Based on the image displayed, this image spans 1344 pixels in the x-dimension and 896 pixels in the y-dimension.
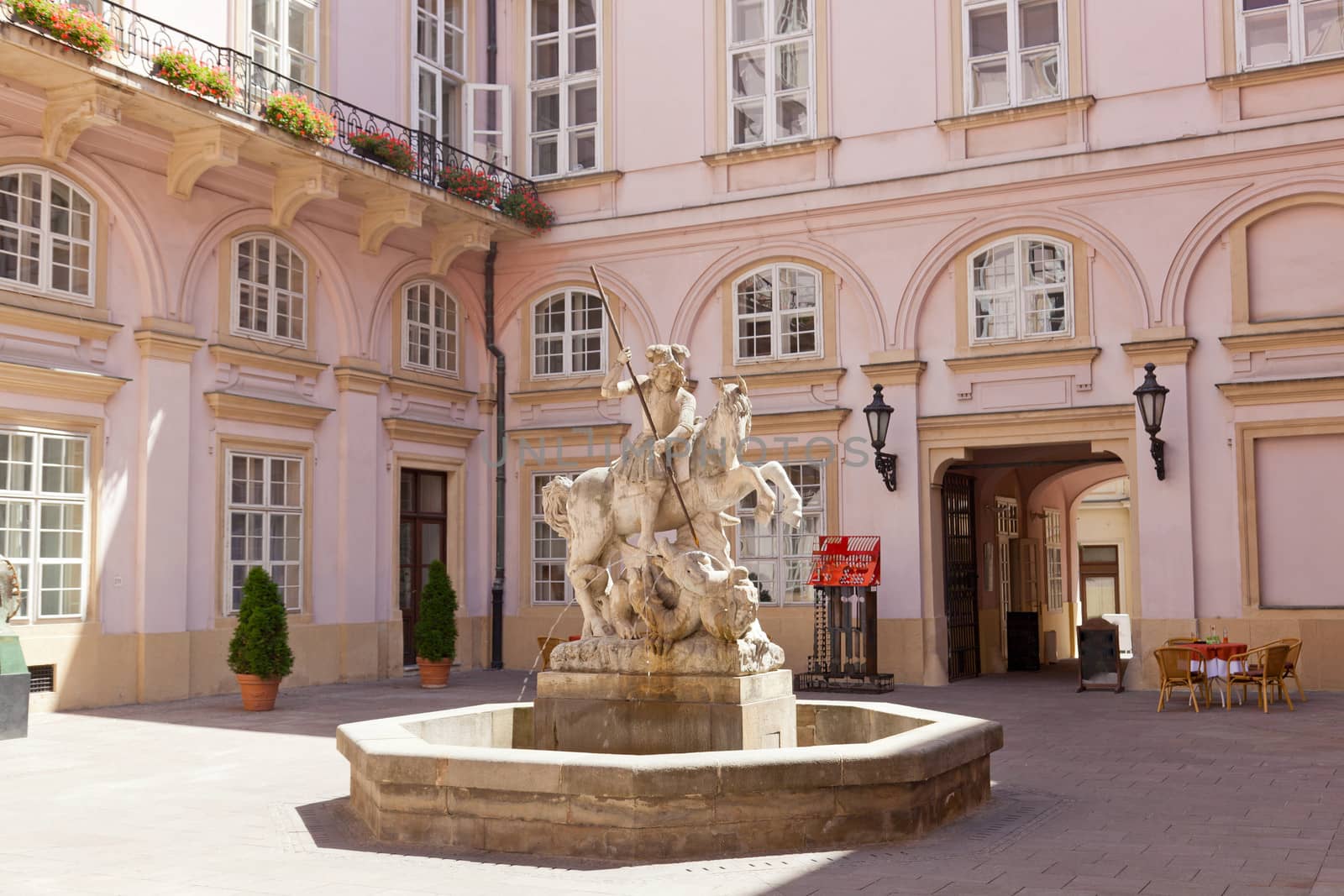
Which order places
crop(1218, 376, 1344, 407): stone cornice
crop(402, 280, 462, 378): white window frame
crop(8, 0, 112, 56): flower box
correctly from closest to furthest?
crop(8, 0, 112, 56): flower box < crop(1218, 376, 1344, 407): stone cornice < crop(402, 280, 462, 378): white window frame

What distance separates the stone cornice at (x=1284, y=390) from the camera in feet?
50.3

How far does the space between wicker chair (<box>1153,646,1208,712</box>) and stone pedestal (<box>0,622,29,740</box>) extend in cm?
1088

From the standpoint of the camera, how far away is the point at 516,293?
2081cm

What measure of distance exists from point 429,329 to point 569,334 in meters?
2.09

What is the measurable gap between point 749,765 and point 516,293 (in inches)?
584

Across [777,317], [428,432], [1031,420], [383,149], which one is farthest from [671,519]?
[428,432]

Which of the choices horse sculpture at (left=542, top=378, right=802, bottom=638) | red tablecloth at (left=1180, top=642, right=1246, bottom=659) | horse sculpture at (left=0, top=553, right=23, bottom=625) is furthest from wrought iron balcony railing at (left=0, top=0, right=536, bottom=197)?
red tablecloth at (left=1180, top=642, right=1246, bottom=659)

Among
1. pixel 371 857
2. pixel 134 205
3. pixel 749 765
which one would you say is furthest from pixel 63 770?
pixel 134 205

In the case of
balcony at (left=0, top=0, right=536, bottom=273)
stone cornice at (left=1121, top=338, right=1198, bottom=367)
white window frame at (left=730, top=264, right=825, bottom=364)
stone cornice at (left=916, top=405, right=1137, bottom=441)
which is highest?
balcony at (left=0, top=0, right=536, bottom=273)

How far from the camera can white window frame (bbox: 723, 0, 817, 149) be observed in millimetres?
18734

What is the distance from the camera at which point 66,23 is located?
43.5 feet

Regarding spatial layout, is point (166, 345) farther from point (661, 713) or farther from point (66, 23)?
point (661, 713)

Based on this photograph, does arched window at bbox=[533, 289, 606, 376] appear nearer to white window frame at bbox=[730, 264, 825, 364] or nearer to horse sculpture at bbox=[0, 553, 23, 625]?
white window frame at bbox=[730, 264, 825, 364]

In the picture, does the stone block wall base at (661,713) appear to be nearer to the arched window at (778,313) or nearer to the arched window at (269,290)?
the arched window at (269,290)
